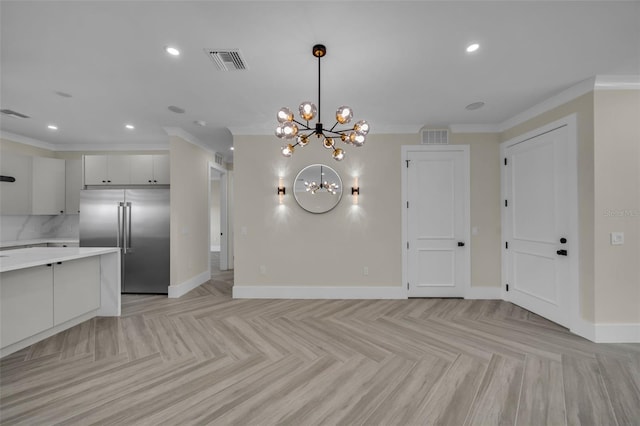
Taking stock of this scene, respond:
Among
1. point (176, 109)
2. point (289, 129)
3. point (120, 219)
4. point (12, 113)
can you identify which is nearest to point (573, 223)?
point (289, 129)

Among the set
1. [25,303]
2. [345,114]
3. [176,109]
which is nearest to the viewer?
[345,114]

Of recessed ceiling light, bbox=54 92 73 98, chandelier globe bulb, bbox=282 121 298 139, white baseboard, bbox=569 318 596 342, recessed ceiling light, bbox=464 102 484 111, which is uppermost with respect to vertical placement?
recessed ceiling light, bbox=54 92 73 98

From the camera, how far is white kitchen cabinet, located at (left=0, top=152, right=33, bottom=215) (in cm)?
436

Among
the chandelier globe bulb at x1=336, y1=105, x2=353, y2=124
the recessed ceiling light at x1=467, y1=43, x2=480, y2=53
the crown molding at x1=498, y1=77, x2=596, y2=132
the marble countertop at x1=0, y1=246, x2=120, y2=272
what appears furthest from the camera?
the crown molding at x1=498, y1=77, x2=596, y2=132

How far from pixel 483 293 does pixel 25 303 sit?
5925 mm

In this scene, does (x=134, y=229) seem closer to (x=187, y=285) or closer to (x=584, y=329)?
(x=187, y=285)

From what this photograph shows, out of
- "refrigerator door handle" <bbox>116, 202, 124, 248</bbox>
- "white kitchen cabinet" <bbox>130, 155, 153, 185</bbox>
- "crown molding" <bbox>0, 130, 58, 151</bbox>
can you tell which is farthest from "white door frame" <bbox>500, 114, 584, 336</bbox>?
"crown molding" <bbox>0, 130, 58, 151</bbox>

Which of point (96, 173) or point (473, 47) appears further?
point (96, 173)

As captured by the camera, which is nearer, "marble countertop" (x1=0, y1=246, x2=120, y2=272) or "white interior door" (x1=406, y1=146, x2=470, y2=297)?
"marble countertop" (x1=0, y1=246, x2=120, y2=272)

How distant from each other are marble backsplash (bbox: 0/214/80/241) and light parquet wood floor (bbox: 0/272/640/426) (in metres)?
3.19

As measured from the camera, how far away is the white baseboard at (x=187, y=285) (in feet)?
14.6

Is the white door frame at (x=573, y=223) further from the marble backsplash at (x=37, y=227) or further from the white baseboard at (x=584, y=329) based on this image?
the marble backsplash at (x=37, y=227)

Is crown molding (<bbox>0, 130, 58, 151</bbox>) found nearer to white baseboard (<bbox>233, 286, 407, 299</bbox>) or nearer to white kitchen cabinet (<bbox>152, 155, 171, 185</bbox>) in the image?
white kitchen cabinet (<bbox>152, 155, 171, 185</bbox>)

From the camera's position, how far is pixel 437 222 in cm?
436
